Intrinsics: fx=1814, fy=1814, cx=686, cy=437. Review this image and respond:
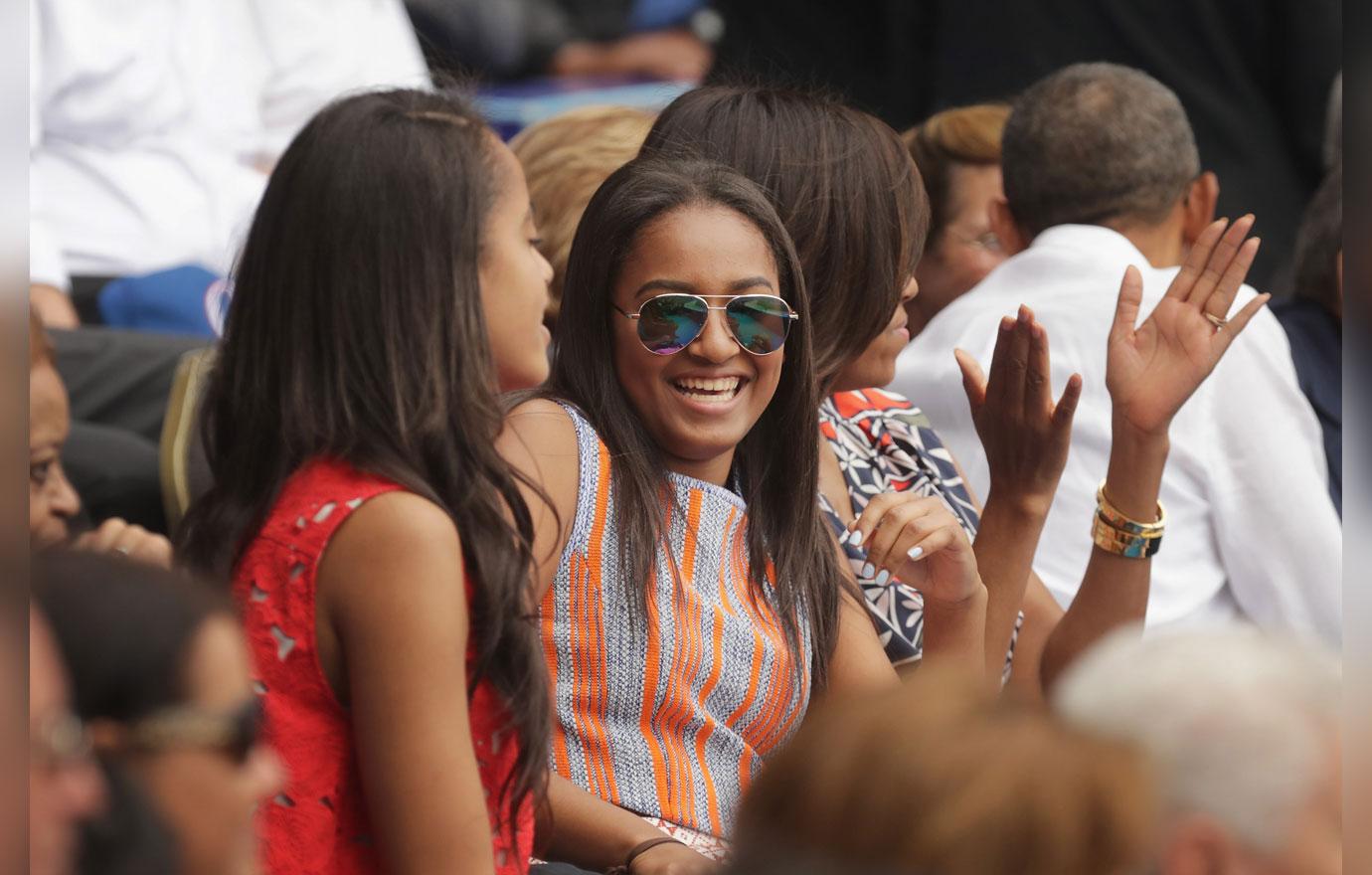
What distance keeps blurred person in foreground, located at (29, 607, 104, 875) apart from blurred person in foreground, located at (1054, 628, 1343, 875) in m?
0.62

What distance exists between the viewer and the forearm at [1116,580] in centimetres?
286

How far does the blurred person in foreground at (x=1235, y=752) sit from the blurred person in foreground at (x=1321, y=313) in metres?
2.50

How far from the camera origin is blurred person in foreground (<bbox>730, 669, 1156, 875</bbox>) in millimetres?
1078

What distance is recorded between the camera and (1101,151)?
377 centimetres

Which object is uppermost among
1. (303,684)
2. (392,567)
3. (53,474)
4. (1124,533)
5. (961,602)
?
(392,567)

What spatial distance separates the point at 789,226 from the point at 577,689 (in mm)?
840

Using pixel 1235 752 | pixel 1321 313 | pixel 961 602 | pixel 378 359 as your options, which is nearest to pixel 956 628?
pixel 961 602

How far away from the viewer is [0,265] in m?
1.26

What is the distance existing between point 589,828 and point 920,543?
577 mm

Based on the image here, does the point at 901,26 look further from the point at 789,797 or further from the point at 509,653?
the point at 789,797

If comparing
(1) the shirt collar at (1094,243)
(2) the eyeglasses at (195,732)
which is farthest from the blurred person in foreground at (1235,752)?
(1) the shirt collar at (1094,243)

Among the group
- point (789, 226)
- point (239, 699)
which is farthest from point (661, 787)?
point (239, 699)

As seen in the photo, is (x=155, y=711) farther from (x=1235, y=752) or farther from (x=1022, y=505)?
(x=1022, y=505)

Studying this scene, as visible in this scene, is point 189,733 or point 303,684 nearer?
point 189,733
